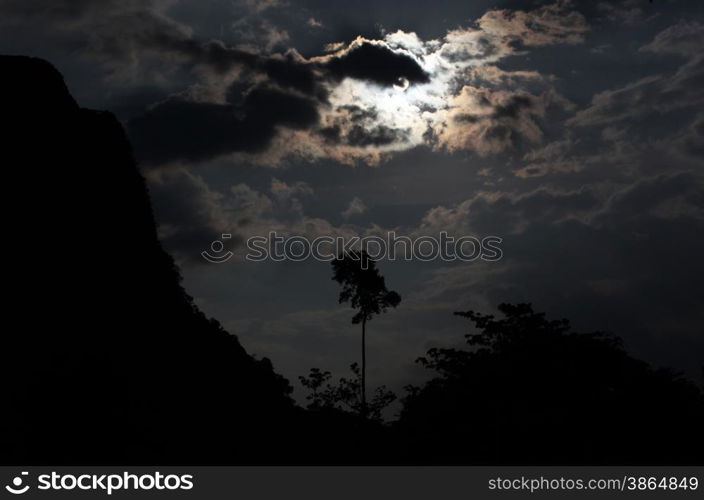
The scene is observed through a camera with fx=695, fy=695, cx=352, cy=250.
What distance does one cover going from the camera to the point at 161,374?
34.4 m

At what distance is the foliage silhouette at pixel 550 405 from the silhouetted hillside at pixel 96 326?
10855 millimetres

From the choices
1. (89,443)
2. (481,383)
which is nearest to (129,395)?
(89,443)

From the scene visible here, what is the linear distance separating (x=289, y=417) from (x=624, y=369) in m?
20.5

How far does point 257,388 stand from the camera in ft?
138

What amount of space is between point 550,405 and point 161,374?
19.3 metres

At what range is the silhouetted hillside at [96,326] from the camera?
27906 millimetres
